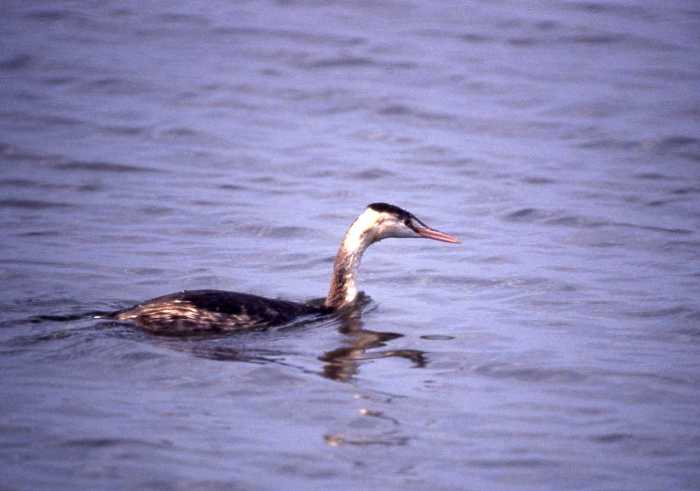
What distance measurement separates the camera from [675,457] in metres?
7.08

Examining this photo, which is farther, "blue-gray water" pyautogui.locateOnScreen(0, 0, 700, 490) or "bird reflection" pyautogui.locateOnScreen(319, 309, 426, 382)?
"bird reflection" pyautogui.locateOnScreen(319, 309, 426, 382)

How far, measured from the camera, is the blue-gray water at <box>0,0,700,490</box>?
7078mm

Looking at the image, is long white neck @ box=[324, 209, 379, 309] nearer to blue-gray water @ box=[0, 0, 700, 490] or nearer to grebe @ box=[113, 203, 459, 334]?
grebe @ box=[113, 203, 459, 334]

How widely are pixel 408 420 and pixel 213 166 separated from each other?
7.80 metres

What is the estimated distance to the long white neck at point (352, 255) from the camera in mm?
10383

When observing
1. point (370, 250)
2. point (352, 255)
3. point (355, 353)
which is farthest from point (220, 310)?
point (370, 250)

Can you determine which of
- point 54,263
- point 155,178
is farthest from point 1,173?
point 54,263

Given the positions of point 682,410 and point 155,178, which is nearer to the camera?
point 682,410

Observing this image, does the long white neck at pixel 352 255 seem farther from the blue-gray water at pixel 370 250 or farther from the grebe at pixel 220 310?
the blue-gray water at pixel 370 250

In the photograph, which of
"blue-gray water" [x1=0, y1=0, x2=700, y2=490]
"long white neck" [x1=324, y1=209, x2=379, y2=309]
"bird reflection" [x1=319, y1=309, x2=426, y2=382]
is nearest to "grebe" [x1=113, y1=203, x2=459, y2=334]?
"long white neck" [x1=324, y1=209, x2=379, y2=309]

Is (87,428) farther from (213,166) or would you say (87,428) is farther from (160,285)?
(213,166)

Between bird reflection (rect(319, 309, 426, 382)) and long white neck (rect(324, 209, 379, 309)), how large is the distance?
49cm

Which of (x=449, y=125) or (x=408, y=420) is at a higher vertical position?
(x=449, y=125)

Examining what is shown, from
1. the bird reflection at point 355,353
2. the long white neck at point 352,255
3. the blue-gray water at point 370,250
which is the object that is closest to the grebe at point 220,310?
A: the long white neck at point 352,255
